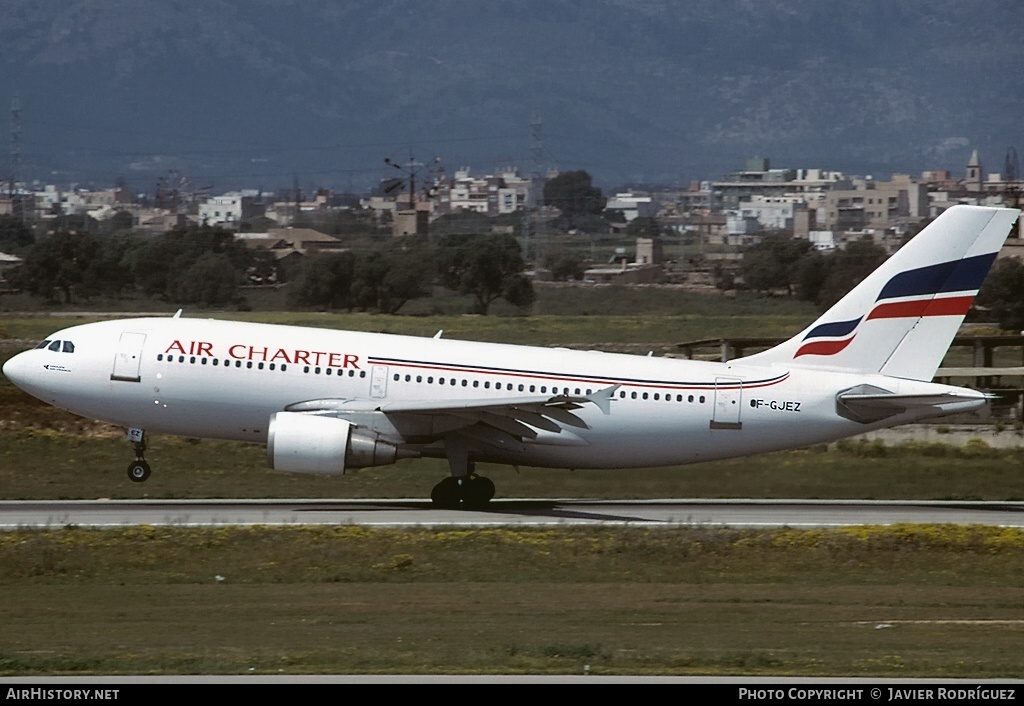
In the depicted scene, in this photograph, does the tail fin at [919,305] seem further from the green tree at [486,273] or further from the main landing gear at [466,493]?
the green tree at [486,273]

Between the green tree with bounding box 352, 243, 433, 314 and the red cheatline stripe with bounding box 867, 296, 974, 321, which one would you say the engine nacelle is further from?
the green tree with bounding box 352, 243, 433, 314

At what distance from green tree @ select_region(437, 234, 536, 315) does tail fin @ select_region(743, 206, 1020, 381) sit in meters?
57.1

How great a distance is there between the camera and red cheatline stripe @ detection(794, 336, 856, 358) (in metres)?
34.4

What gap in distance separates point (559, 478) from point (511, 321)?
44293 millimetres

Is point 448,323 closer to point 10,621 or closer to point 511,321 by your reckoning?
point 511,321

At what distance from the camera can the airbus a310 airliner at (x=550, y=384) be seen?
109 ft

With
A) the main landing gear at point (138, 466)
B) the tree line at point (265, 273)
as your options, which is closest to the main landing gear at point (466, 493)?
the main landing gear at point (138, 466)

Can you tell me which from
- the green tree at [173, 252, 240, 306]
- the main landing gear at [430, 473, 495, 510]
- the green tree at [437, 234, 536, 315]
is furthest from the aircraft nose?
the green tree at [437, 234, 536, 315]

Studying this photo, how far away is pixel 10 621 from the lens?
72.7ft

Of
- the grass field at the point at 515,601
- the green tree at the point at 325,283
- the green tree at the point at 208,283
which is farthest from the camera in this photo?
the green tree at the point at 325,283

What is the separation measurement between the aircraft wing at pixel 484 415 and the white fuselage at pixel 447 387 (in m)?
0.15

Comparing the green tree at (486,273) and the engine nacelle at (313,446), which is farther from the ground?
the green tree at (486,273)

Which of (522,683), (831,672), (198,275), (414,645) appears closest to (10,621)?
(414,645)
